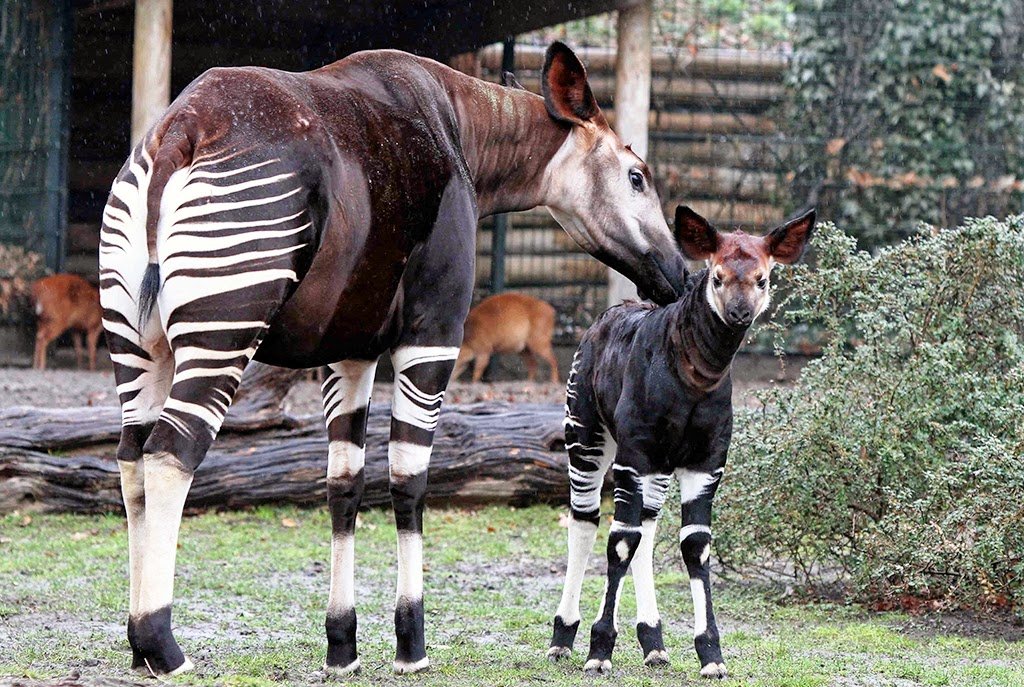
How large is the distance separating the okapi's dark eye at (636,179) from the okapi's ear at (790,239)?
59cm

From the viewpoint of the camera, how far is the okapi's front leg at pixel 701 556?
4.34 m

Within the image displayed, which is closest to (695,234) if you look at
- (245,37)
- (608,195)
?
(608,195)

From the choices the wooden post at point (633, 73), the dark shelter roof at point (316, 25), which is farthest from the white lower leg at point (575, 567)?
the dark shelter roof at point (316, 25)

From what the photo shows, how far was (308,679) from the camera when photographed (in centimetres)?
414

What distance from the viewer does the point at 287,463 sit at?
788 cm

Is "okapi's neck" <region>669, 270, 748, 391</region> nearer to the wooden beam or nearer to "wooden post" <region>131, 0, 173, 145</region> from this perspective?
"wooden post" <region>131, 0, 173, 145</region>

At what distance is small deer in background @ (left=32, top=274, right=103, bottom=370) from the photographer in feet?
40.1

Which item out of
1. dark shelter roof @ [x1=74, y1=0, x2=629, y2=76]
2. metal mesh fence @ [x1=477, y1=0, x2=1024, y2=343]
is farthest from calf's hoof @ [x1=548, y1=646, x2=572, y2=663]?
metal mesh fence @ [x1=477, y1=0, x2=1024, y2=343]

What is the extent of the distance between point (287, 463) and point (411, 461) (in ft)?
12.4

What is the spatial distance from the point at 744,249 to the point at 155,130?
70.8 inches

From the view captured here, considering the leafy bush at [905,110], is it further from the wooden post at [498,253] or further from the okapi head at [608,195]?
the okapi head at [608,195]

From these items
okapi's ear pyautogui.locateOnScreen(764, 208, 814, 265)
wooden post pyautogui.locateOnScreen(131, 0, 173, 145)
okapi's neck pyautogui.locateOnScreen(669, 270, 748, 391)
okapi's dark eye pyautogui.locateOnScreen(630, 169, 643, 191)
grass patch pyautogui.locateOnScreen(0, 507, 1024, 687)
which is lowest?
grass patch pyautogui.locateOnScreen(0, 507, 1024, 687)

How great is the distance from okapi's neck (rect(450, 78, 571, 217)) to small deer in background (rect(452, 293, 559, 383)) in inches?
320

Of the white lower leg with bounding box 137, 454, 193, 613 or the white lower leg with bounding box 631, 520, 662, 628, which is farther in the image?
the white lower leg with bounding box 631, 520, 662, 628
